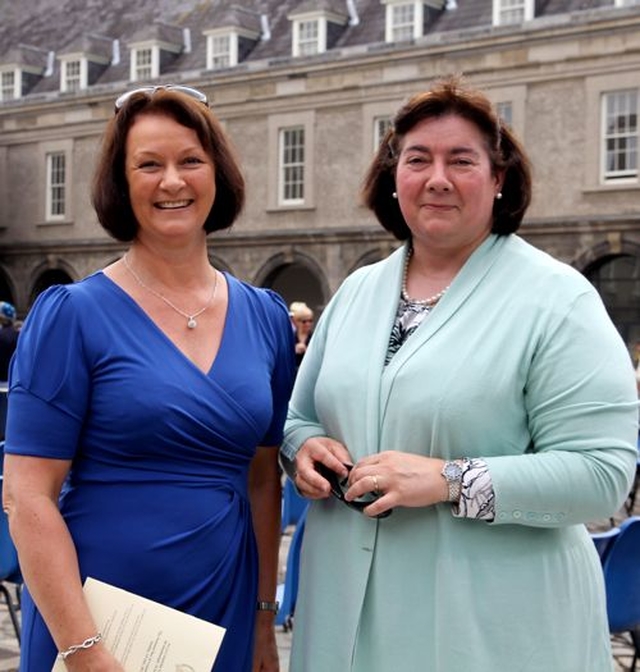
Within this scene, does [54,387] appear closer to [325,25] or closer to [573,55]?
[573,55]

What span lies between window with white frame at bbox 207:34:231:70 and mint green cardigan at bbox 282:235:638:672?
27.7 meters

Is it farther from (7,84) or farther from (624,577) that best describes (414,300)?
(7,84)

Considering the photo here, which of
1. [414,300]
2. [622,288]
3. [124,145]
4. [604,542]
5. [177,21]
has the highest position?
[177,21]

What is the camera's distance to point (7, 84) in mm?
34344

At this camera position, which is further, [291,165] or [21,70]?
[21,70]

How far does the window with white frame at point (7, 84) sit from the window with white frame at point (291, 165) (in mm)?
11025

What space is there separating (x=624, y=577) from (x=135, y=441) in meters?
2.62

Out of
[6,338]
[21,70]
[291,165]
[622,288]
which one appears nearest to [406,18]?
[291,165]

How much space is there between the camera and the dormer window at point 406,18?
26.2 meters

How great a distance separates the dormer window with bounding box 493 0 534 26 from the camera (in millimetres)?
24281

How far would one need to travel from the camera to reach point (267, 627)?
108 inches

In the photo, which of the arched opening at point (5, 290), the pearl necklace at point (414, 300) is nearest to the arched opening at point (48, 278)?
the arched opening at point (5, 290)

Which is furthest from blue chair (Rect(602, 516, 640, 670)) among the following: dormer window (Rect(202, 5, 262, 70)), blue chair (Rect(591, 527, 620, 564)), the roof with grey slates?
dormer window (Rect(202, 5, 262, 70))

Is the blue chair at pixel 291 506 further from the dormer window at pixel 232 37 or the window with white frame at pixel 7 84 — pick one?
the window with white frame at pixel 7 84
